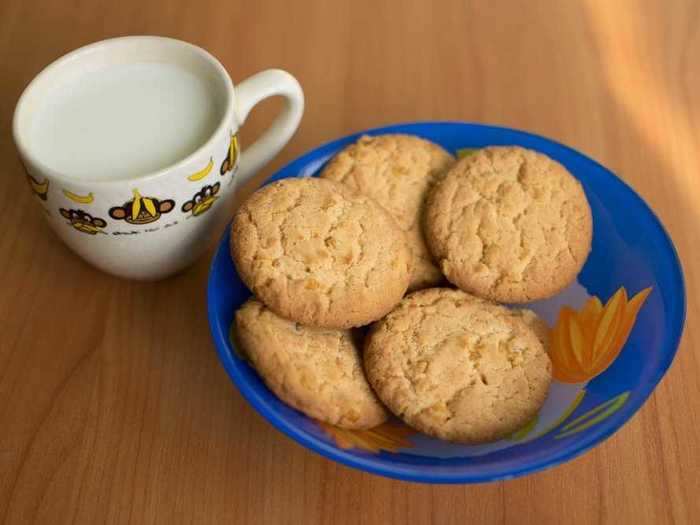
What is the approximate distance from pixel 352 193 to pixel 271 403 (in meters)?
0.24

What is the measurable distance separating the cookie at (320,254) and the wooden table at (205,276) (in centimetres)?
15

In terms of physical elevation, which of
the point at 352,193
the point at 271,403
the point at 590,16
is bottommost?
the point at 271,403

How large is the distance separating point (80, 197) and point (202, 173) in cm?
11

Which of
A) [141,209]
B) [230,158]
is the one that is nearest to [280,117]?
[230,158]

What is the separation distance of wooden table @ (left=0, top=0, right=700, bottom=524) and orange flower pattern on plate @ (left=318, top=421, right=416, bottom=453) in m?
0.06

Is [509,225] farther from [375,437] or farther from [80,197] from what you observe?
[80,197]

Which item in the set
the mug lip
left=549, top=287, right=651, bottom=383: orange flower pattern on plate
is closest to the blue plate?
left=549, top=287, right=651, bottom=383: orange flower pattern on plate

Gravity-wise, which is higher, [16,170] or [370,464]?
[370,464]

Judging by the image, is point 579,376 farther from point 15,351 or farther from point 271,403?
point 15,351

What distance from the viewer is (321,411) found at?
2.08 feet

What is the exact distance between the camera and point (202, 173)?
0.66m

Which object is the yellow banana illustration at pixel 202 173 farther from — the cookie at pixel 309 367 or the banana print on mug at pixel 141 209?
the cookie at pixel 309 367

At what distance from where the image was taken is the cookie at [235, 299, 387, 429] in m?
0.64

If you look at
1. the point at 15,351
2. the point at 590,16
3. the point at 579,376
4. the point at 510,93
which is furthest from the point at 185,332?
the point at 590,16
